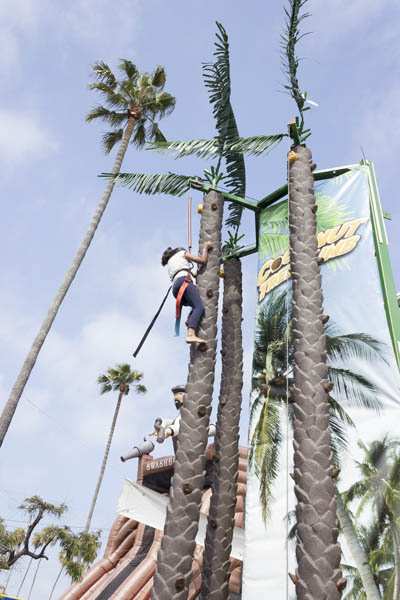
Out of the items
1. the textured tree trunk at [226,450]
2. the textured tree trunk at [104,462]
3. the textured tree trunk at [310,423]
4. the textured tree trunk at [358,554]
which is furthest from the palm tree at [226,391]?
the textured tree trunk at [104,462]

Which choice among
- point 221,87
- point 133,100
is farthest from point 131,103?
point 221,87

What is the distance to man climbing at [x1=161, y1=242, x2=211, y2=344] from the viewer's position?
766 centimetres

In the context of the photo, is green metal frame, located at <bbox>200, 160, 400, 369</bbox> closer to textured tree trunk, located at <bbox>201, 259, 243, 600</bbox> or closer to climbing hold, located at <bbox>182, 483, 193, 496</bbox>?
textured tree trunk, located at <bbox>201, 259, 243, 600</bbox>

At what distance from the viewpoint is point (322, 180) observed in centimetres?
1070

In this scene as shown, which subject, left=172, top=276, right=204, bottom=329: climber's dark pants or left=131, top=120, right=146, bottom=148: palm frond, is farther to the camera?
left=131, top=120, right=146, bottom=148: palm frond

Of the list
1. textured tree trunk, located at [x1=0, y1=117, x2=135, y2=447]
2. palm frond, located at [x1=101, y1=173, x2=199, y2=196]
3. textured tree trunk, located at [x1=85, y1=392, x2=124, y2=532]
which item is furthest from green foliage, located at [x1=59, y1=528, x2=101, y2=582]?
palm frond, located at [x1=101, y1=173, x2=199, y2=196]

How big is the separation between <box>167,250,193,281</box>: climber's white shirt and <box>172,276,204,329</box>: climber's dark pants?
0.57ft

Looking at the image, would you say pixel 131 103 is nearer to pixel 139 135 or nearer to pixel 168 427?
pixel 139 135

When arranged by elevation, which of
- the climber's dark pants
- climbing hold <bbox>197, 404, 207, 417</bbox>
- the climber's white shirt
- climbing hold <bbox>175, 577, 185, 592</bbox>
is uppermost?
the climber's white shirt

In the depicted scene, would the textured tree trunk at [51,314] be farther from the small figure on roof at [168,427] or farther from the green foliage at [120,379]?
the green foliage at [120,379]

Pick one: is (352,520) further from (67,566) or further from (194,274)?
(67,566)

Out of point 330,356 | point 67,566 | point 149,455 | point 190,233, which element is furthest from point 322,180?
point 67,566

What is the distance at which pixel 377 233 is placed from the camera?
365 inches

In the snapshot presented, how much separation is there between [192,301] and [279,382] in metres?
2.71
